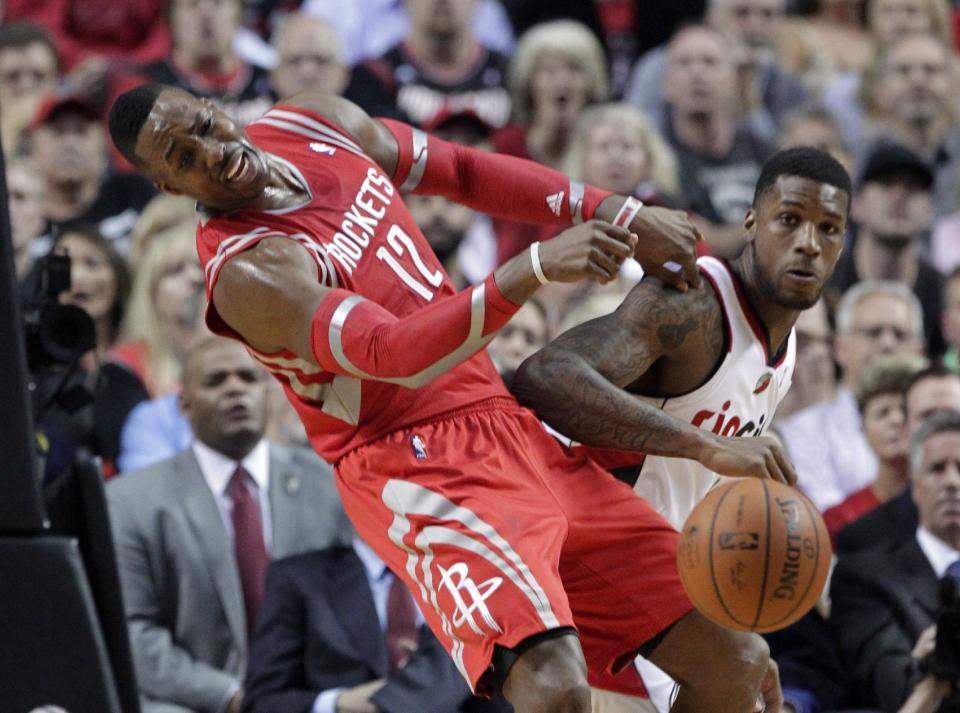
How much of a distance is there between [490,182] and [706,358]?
0.89 m

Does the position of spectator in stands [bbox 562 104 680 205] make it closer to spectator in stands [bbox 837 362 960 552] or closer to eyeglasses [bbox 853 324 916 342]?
eyeglasses [bbox 853 324 916 342]

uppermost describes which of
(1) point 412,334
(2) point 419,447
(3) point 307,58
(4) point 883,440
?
(3) point 307,58

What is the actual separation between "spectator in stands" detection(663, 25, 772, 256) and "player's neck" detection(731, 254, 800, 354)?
183 inches

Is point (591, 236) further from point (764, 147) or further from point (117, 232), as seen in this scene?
point (764, 147)

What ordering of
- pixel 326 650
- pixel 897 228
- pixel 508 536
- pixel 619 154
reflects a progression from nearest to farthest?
pixel 508 536 < pixel 326 650 < pixel 619 154 < pixel 897 228

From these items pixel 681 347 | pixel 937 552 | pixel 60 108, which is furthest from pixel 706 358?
pixel 60 108

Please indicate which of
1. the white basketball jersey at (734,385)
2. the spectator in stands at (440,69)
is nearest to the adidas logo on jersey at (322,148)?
the white basketball jersey at (734,385)

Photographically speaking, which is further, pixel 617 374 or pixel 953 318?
pixel 953 318

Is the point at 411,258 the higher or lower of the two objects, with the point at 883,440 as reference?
higher

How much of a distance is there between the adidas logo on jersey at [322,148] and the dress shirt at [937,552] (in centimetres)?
307

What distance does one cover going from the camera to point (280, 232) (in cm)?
451

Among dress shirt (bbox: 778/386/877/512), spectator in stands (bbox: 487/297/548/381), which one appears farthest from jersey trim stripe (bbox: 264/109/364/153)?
dress shirt (bbox: 778/386/877/512)

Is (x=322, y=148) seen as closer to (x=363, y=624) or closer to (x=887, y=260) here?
(x=363, y=624)

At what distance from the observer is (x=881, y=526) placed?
6809mm
